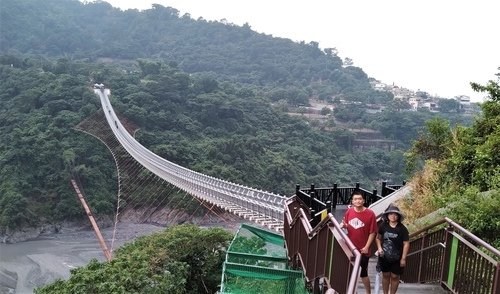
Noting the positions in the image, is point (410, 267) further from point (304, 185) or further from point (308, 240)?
point (304, 185)

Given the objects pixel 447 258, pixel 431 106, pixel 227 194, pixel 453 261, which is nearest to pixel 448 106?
pixel 431 106

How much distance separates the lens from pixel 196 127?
39844 millimetres

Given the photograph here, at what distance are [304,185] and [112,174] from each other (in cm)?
1307


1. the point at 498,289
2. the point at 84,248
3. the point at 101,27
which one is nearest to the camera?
the point at 498,289

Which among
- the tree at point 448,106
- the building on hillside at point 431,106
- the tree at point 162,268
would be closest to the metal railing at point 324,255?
the tree at point 162,268

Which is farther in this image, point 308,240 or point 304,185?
point 304,185

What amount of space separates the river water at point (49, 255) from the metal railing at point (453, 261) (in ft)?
61.5

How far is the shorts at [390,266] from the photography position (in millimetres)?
3793

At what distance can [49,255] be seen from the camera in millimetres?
25594

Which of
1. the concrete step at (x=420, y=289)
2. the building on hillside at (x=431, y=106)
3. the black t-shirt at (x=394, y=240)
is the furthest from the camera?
the building on hillside at (x=431, y=106)

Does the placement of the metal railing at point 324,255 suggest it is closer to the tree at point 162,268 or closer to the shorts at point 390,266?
the shorts at point 390,266

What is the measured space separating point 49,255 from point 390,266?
25016 millimetres

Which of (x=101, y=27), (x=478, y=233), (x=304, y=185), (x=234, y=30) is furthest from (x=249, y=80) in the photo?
(x=478, y=233)

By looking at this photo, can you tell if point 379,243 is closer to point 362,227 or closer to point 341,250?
point 362,227
